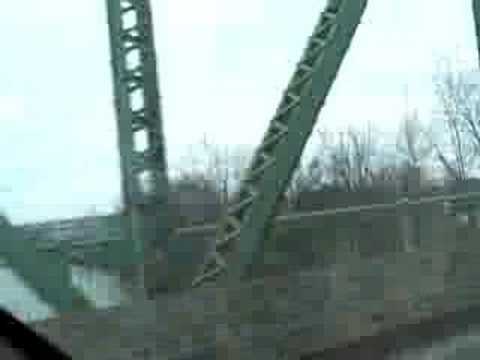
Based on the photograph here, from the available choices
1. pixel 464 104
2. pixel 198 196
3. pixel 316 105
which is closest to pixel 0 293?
pixel 316 105

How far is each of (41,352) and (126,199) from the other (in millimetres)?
7239

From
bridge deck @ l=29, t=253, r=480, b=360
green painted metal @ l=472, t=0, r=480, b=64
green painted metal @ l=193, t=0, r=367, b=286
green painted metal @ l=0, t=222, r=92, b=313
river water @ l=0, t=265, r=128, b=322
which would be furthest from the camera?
green painted metal @ l=472, t=0, r=480, b=64

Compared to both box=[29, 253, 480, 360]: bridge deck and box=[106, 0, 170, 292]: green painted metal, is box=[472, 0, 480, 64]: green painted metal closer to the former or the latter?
box=[29, 253, 480, 360]: bridge deck

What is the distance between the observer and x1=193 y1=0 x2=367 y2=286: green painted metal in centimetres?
1072

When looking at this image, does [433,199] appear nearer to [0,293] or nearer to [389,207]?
[389,207]

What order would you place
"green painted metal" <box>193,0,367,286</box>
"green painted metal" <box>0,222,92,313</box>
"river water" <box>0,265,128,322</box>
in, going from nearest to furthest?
1. "river water" <box>0,265,128,322</box>
2. "green painted metal" <box>0,222,92,313</box>
3. "green painted metal" <box>193,0,367,286</box>

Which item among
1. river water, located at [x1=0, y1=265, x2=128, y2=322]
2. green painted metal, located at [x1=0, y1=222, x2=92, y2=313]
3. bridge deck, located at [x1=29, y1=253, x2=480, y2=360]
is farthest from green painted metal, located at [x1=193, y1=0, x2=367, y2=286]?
green painted metal, located at [x1=0, y1=222, x2=92, y2=313]

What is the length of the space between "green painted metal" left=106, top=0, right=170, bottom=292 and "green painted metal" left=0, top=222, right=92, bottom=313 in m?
0.79

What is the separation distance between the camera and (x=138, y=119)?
9.62m

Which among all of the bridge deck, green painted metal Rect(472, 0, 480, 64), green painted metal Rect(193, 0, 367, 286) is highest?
green painted metal Rect(472, 0, 480, 64)

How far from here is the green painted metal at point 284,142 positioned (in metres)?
10.7

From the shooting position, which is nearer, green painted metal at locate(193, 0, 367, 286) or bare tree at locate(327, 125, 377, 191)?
green painted metal at locate(193, 0, 367, 286)

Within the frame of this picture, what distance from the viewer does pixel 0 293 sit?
7.70m

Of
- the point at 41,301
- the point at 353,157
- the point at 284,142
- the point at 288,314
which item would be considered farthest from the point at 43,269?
the point at 353,157
